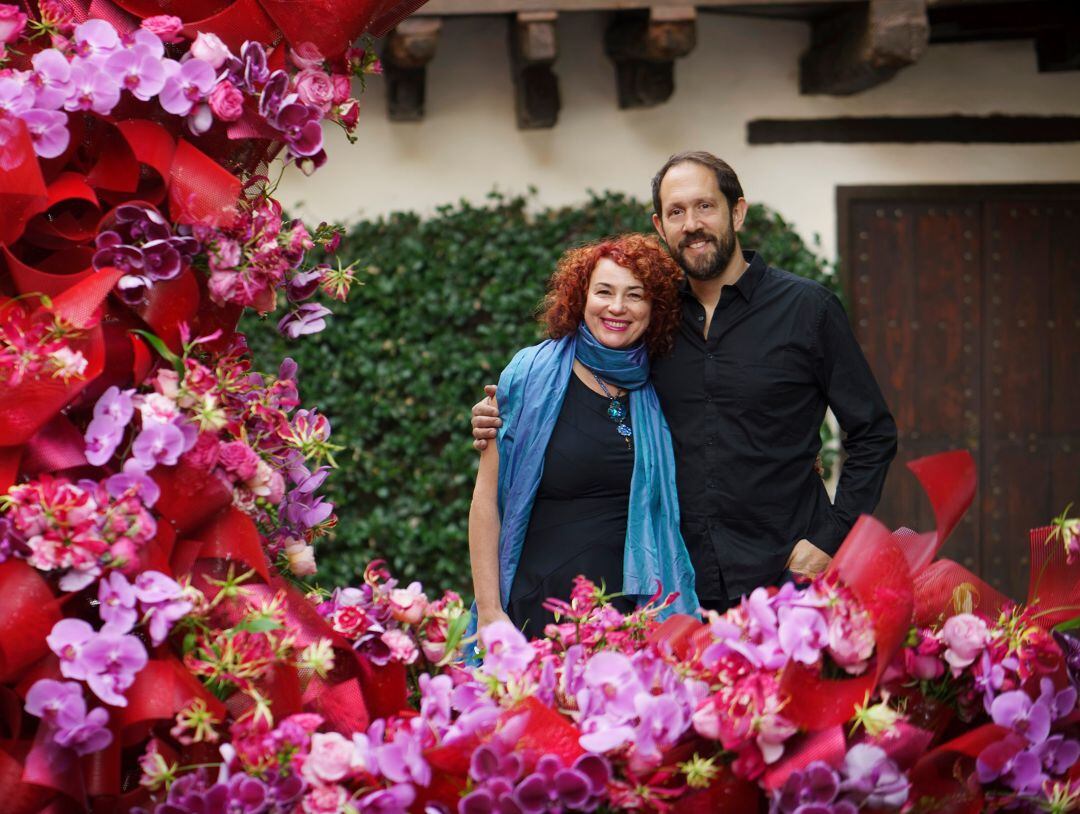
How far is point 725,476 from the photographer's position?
289cm

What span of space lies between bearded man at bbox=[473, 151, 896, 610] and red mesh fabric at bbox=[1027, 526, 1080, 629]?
4.26 ft

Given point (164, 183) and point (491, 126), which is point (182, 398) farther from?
point (491, 126)

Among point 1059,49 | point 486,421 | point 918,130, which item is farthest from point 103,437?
point 1059,49

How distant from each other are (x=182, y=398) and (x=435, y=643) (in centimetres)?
43

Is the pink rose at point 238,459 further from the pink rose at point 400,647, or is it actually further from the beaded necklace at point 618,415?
the beaded necklace at point 618,415

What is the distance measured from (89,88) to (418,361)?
4.14 meters

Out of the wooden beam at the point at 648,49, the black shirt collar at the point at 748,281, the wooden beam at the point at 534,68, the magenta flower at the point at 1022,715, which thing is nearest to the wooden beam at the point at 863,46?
the wooden beam at the point at 648,49

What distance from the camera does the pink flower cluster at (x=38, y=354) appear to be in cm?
129

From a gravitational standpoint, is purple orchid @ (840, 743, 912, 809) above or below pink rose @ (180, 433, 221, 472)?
below

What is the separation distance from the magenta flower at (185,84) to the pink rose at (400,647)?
659 millimetres

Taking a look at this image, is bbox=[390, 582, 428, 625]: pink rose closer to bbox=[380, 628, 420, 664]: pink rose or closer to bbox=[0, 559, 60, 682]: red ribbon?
bbox=[380, 628, 420, 664]: pink rose

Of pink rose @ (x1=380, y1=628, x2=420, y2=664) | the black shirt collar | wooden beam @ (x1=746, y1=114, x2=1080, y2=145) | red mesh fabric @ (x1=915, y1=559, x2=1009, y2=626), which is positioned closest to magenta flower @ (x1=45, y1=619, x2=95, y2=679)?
pink rose @ (x1=380, y1=628, x2=420, y2=664)

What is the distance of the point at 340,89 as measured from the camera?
1.53 m

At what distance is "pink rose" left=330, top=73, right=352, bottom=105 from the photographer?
1.53 m
